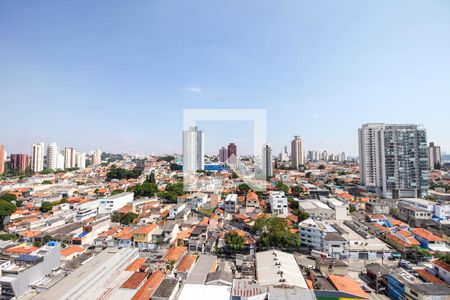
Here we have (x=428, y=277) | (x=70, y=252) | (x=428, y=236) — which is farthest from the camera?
(x=428, y=236)

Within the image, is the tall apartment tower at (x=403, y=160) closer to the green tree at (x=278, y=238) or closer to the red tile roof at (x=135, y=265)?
the green tree at (x=278, y=238)

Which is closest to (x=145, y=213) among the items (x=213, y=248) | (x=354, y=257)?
(x=213, y=248)

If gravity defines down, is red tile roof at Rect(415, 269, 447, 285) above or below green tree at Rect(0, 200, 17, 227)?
below

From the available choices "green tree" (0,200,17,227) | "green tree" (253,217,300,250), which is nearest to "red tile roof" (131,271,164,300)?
"green tree" (253,217,300,250)

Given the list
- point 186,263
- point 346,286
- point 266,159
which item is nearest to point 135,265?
point 186,263

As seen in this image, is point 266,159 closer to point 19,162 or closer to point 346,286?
A: point 346,286

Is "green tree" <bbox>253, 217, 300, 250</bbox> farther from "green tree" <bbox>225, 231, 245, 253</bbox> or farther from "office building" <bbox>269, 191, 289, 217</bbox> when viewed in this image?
"office building" <bbox>269, 191, 289, 217</bbox>
